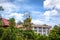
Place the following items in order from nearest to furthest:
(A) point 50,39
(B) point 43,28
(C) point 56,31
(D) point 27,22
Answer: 1. (A) point 50,39
2. (C) point 56,31
3. (D) point 27,22
4. (B) point 43,28

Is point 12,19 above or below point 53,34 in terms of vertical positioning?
above

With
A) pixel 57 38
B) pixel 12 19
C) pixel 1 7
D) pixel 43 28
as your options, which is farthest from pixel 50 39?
pixel 43 28

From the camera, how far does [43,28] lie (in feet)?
166

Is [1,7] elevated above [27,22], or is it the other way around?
[1,7]

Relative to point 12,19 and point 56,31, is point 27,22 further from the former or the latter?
point 12,19

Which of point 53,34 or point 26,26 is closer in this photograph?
point 53,34

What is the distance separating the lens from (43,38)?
17641 millimetres

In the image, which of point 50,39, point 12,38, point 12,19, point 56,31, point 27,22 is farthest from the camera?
point 27,22

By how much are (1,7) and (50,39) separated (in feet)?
18.1

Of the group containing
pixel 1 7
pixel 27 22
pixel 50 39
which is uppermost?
pixel 1 7

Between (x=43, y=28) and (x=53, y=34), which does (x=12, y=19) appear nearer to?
(x=53, y=34)

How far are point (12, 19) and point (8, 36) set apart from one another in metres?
4.19

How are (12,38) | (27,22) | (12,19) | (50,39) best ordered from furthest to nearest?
(27,22)
(50,39)
(12,19)
(12,38)

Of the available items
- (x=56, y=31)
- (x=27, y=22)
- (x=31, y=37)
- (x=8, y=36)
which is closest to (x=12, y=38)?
(x=8, y=36)
